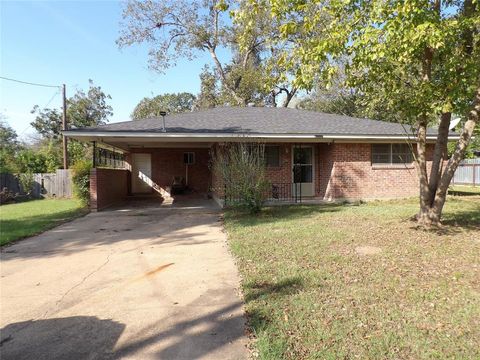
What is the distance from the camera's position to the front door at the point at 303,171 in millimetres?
14105

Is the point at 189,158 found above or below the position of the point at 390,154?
above

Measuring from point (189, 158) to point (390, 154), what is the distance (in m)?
9.87

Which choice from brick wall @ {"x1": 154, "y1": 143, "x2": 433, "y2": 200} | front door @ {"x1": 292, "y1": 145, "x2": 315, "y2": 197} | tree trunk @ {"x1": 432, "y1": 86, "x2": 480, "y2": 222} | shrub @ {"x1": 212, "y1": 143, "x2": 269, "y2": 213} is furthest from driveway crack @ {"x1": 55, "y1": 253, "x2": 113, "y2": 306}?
front door @ {"x1": 292, "y1": 145, "x2": 315, "y2": 197}

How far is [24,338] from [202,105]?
3418 centimetres

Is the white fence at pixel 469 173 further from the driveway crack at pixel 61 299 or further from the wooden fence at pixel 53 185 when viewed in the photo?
the wooden fence at pixel 53 185

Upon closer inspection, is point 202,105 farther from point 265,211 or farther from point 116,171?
point 265,211

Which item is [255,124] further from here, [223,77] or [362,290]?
[223,77]

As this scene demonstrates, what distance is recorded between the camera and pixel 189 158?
18.5 m

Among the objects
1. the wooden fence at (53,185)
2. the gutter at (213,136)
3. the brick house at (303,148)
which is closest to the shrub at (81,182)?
the brick house at (303,148)

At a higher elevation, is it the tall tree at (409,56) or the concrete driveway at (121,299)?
the tall tree at (409,56)

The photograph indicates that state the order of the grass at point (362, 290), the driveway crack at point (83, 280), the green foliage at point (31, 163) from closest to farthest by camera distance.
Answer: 1. the grass at point (362, 290)
2. the driveway crack at point (83, 280)
3. the green foliage at point (31, 163)

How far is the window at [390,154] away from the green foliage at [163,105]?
31.7m

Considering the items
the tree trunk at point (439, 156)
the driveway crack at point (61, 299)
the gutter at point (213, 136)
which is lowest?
the driveway crack at point (61, 299)

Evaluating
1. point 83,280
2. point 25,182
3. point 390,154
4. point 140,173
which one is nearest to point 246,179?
point 83,280
